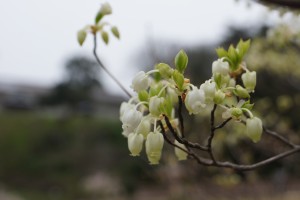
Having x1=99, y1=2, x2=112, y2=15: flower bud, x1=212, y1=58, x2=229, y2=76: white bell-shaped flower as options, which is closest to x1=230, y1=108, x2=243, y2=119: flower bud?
x1=212, y1=58, x2=229, y2=76: white bell-shaped flower

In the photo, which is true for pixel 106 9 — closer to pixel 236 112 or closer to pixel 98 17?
pixel 98 17

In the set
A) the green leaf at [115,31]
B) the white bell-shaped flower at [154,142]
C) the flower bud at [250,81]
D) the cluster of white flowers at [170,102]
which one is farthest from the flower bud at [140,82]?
the green leaf at [115,31]

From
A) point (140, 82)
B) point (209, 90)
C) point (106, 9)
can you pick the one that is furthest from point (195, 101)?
point (106, 9)

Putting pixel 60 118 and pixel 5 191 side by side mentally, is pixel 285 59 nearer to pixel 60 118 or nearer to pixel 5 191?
pixel 5 191

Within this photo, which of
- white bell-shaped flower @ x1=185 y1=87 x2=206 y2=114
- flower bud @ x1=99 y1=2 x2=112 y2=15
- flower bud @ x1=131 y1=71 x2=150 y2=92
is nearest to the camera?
white bell-shaped flower @ x1=185 y1=87 x2=206 y2=114

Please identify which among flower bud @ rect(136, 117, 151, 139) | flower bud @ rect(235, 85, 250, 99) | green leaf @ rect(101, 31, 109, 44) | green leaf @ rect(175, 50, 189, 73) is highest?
green leaf @ rect(175, 50, 189, 73)

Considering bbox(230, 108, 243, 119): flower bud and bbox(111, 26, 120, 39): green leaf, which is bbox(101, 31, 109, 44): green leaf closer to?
bbox(111, 26, 120, 39): green leaf

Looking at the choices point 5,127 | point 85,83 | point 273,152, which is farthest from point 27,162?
point 273,152
